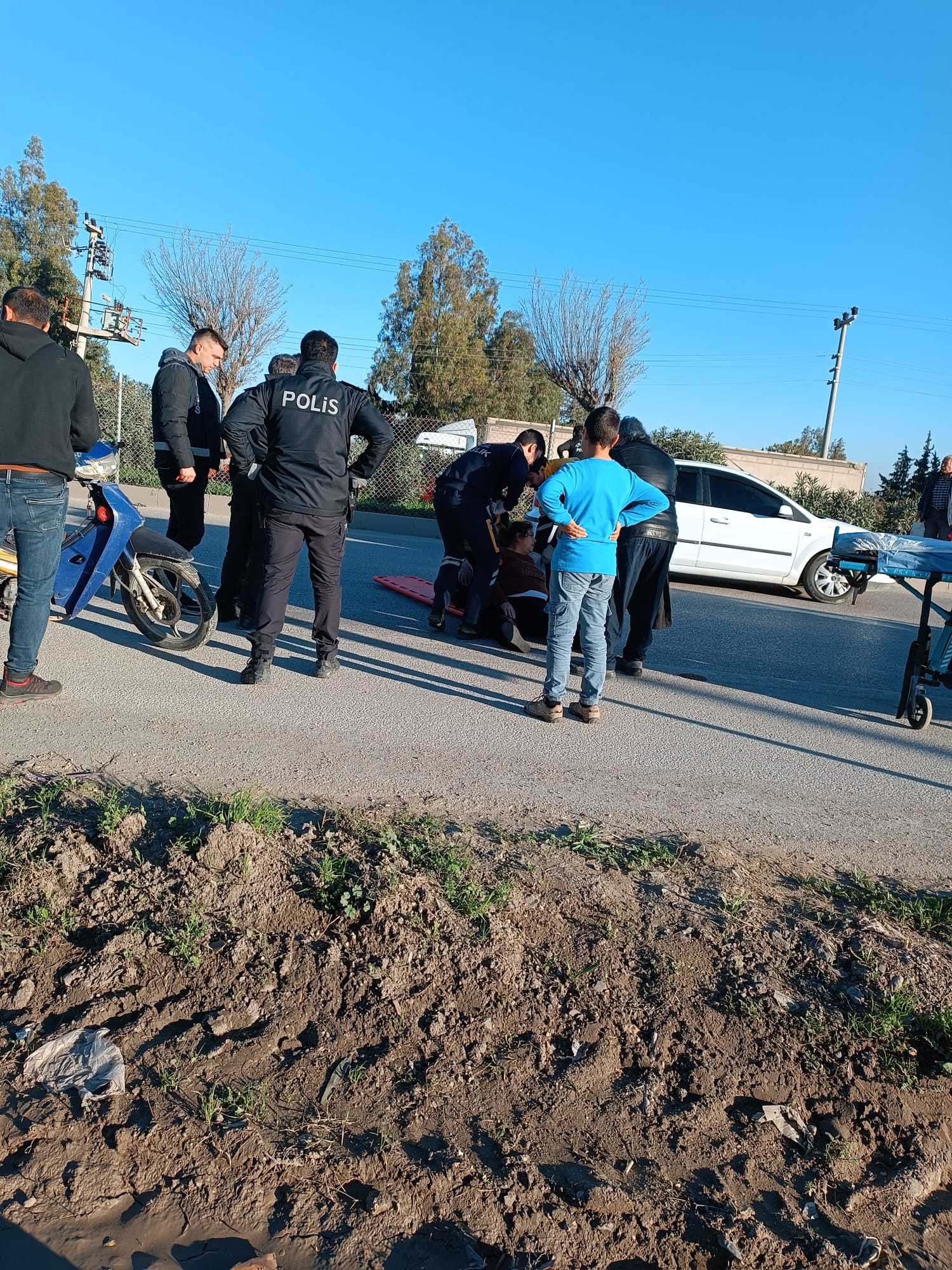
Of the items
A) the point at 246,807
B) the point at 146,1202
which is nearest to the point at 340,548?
the point at 246,807

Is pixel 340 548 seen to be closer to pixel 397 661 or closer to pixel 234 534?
pixel 397 661

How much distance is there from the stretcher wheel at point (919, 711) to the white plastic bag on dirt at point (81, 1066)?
5.25m

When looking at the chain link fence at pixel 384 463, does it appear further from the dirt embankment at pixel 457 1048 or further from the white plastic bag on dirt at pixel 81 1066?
the white plastic bag on dirt at pixel 81 1066

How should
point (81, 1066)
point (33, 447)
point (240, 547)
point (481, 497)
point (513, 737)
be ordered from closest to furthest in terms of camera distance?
point (81, 1066)
point (33, 447)
point (513, 737)
point (240, 547)
point (481, 497)

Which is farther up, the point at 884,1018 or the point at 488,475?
the point at 488,475

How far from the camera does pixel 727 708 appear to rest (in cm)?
622

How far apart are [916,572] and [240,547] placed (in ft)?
15.9

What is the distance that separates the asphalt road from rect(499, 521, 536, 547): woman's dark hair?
1.07 m

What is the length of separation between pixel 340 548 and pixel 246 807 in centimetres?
276

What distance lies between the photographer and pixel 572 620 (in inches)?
216

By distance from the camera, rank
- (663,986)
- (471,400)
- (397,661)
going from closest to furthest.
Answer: (663,986), (397,661), (471,400)

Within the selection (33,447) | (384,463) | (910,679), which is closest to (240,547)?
(33,447)

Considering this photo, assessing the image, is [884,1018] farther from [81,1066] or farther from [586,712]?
[586,712]

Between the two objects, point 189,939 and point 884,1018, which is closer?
point 884,1018
